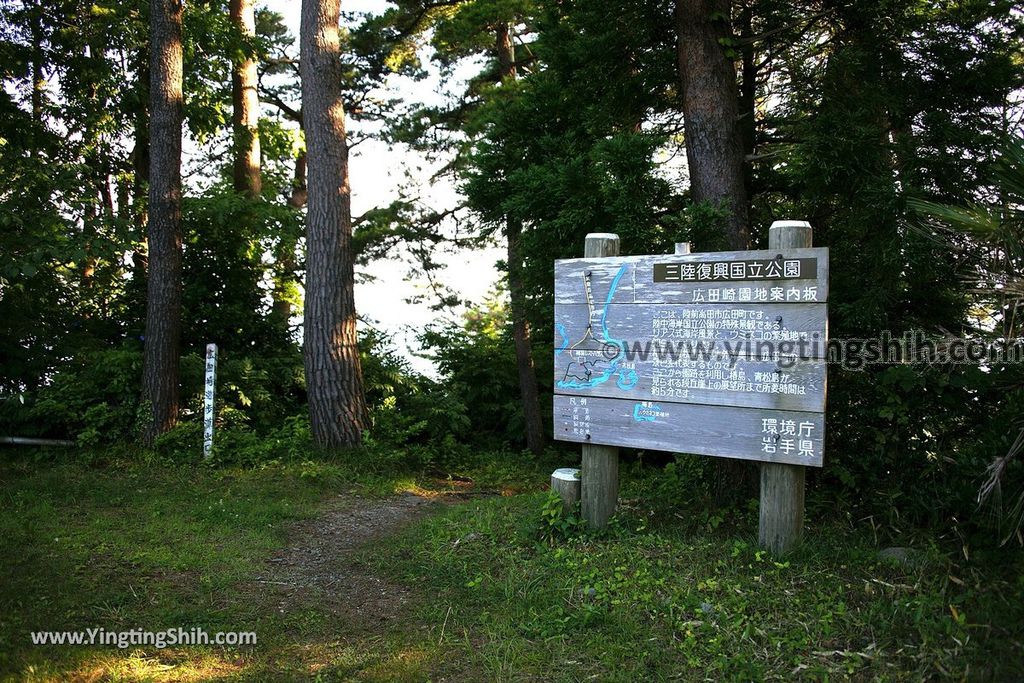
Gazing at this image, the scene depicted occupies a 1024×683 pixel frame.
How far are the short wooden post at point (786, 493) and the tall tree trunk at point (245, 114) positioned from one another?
10749 mm

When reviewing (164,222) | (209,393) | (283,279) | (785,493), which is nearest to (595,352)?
(785,493)

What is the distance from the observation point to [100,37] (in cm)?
1184

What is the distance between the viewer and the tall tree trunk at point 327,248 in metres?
9.59

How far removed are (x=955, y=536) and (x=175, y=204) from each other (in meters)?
9.73

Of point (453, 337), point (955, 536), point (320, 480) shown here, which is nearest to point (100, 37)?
point (453, 337)

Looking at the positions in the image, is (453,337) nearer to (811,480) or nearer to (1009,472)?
(811,480)

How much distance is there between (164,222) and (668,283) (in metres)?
7.33

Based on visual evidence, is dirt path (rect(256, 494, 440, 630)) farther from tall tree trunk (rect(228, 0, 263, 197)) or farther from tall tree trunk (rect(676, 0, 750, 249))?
tall tree trunk (rect(228, 0, 263, 197))

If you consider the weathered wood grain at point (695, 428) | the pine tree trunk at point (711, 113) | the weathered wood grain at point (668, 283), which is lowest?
the weathered wood grain at point (695, 428)

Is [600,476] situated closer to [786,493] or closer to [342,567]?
[786,493]

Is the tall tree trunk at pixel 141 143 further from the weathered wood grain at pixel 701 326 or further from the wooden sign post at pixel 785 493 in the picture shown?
the wooden sign post at pixel 785 493

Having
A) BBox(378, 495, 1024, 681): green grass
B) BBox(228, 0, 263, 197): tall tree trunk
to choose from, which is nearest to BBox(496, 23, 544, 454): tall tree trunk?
BBox(228, 0, 263, 197): tall tree trunk

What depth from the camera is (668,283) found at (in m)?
5.75

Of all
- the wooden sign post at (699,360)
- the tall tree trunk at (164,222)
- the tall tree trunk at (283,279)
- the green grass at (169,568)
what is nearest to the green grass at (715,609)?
the wooden sign post at (699,360)
